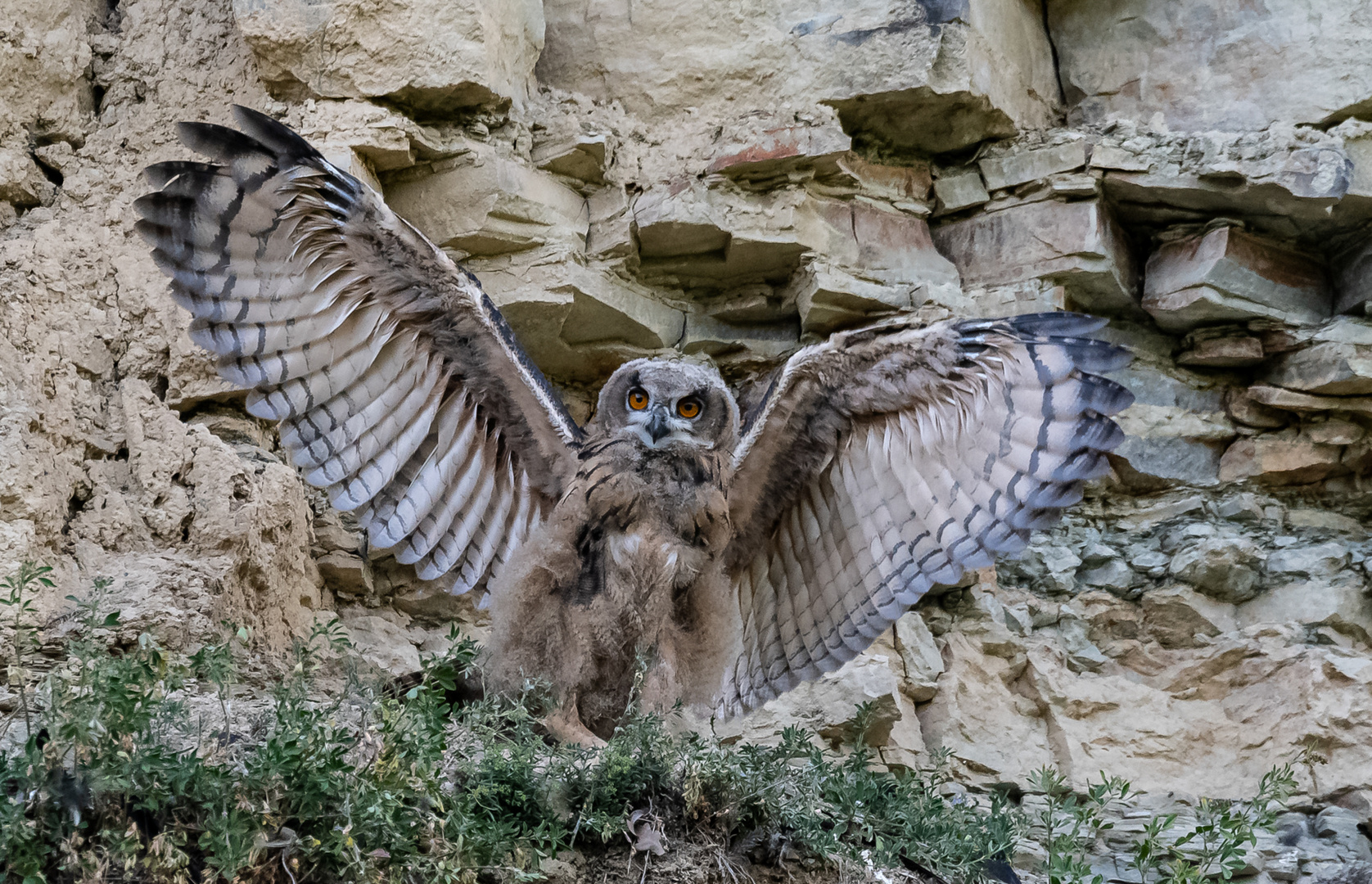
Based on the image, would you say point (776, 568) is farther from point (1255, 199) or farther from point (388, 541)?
point (1255, 199)

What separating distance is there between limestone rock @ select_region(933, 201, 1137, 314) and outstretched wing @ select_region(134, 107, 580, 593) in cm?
246

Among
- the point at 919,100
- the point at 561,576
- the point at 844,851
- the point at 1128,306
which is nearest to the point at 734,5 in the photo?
the point at 919,100

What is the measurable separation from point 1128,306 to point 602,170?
8.53ft

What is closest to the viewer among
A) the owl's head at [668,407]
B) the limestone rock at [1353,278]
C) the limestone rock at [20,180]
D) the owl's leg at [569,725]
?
the owl's leg at [569,725]

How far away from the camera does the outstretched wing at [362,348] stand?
4.10 metres

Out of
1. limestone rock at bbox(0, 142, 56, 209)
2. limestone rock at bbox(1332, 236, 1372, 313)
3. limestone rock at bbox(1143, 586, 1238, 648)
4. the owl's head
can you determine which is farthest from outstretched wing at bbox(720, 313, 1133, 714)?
limestone rock at bbox(0, 142, 56, 209)

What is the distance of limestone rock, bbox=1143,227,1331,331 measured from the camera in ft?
19.2

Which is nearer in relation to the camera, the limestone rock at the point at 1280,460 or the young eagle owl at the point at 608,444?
the young eagle owl at the point at 608,444

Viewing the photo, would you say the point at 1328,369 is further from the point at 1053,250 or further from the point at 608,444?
the point at 608,444

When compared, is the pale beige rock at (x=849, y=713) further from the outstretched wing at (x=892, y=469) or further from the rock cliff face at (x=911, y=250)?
the outstretched wing at (x=892, y=469)

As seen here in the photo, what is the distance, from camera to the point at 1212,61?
6141 mm

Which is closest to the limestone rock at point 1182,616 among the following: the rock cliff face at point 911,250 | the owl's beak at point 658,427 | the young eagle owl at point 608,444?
the rock cliff face at point 911,250

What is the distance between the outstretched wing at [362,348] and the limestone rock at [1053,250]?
2462mm

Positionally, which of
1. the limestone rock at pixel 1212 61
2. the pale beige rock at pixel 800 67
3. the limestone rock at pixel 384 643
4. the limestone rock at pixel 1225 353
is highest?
the limestone rock at pixel 1212 61
